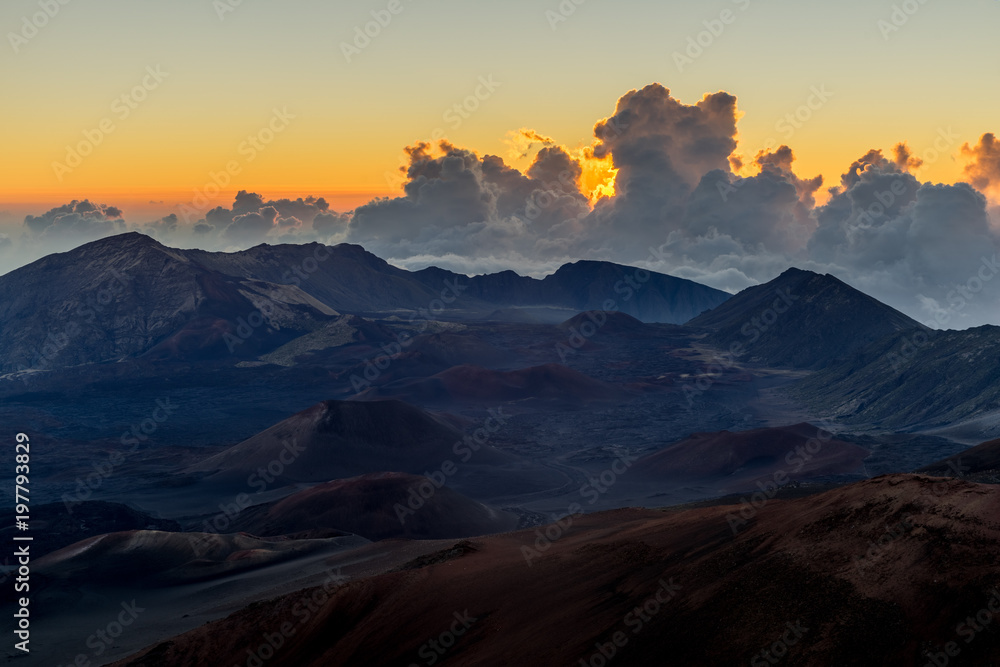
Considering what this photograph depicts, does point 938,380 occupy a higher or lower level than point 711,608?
higher

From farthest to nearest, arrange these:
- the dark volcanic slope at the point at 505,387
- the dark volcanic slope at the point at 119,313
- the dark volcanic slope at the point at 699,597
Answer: the dark volcanic slope at the point at 119,313, the dark volcanic slope at the point at 505,387, the dark volcanic slope at the point at 699,597

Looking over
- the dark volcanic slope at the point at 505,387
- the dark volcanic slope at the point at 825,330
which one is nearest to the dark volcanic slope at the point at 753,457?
the dark volcanic slope at the point at 505,387

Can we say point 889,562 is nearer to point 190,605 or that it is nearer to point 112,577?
point 190,605

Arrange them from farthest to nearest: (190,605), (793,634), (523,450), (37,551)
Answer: (523,450)
(37,551)
(190,605)
(793,634)

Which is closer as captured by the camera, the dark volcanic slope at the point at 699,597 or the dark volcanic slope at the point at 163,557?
the dark volcanic slope at the point at 699,597

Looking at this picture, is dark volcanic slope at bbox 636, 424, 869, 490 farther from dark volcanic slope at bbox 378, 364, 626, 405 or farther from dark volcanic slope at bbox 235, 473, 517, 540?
dark volcanic slope at bbox 378, 364, 626, 405

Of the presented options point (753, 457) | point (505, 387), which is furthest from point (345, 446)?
point (505, 387)

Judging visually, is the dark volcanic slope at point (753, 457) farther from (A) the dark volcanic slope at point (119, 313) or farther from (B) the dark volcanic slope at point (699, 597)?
(A) the dark volcanic slope at point (119, 313)

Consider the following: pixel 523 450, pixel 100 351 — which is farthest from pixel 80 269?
pixel 523 450
